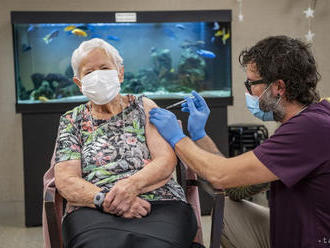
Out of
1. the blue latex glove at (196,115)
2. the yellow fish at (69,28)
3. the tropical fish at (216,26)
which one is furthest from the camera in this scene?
the tropical fish at (216,26)

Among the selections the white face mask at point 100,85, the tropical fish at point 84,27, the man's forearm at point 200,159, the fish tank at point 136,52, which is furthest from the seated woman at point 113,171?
the tropical fish at point 84,27

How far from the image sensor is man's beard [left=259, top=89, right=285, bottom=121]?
1.88 meters

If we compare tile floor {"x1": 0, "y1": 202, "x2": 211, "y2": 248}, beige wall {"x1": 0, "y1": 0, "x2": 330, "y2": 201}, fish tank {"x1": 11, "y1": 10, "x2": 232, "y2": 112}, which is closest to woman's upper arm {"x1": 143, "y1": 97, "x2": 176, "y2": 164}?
tile floor {"x1": 0, "y1": 202, "x2": 211, "y2": 248}

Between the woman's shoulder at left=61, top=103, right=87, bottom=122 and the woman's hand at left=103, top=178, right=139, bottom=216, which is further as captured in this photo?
the woman's shoulder at left=61, top=103, right=87, bottom=122

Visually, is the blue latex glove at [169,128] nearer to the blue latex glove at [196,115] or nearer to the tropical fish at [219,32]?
→ the blue latex glove at [196,115]

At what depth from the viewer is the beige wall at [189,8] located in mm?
4172

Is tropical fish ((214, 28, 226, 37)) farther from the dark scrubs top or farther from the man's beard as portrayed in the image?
the dark scrubs top

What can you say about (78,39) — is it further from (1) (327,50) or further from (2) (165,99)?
(1) (327,50)

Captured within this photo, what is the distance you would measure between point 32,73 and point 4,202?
4.16 feet

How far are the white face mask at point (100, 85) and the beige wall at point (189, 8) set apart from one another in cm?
227

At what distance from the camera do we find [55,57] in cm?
407

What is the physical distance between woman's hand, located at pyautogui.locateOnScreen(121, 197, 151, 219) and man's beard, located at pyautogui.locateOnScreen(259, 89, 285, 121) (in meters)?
0.63

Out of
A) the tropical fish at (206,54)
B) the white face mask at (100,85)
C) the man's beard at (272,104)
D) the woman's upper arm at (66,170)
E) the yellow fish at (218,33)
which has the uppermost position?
the yellow fish at (218,33)

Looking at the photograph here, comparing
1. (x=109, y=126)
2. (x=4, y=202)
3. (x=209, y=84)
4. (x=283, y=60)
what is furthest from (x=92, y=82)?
(x=4, y=202)
